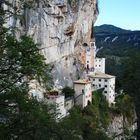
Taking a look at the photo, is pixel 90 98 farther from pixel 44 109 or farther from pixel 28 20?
pixel 44 109

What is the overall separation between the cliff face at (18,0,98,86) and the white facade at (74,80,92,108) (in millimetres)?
1558

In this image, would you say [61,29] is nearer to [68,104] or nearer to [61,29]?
[61,29]

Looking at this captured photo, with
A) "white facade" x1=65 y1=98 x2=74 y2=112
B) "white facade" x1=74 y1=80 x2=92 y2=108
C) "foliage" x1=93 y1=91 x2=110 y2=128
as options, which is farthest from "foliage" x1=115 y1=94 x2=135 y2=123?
"white facade" x1=65 y1=98 x2=74 y2=112

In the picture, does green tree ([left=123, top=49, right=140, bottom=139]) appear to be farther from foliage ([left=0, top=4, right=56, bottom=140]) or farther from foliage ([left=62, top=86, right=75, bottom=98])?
foliage ([left=0, top=4, right=56, bottom=140])

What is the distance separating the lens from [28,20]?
3559cm

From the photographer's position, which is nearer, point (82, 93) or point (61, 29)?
point (82, 93)

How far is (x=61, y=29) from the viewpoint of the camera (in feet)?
134

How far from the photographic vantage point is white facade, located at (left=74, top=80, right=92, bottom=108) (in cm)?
3875

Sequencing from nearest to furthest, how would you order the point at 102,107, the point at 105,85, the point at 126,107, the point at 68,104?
the point at 68,104 < the point at 102,107 < the point at 126,107 < the point at 105,85

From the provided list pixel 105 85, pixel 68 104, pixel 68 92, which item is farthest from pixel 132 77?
pixel 68 104

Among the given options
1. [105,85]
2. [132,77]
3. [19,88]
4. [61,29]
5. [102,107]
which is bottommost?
[102,107]

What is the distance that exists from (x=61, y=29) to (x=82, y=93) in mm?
6002

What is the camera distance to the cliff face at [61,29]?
3688 centimetres

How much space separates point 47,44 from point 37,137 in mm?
28918
